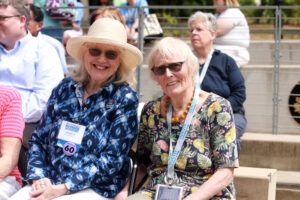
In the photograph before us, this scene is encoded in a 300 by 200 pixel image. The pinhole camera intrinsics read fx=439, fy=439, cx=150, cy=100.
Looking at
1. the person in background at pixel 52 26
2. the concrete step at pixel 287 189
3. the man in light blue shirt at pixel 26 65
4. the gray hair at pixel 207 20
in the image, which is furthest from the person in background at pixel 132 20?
the concrete step at pixel 287 189

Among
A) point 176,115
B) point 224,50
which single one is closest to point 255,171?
point 176,115

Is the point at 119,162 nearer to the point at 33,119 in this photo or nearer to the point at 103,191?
the point at 103,191

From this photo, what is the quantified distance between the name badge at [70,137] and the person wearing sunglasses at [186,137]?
481 millimetres

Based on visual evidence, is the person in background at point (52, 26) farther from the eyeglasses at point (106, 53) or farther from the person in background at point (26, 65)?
the eyeglasses at point (106, 53)

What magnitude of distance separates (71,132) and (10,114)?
48cm

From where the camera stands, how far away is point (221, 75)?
4543mm

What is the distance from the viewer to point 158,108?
302cm

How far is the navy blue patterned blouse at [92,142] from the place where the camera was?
2953mm

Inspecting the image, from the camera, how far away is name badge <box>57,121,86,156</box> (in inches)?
118

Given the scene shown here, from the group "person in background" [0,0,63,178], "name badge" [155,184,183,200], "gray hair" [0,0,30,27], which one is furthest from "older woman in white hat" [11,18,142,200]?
"gray hair" [0,0,30,27]

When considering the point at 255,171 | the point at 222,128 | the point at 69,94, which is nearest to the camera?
the point at 222,128

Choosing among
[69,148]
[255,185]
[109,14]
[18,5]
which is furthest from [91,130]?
[109,14]

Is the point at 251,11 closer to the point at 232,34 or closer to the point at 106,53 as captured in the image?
the point at 232,34

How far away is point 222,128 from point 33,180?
1.34 meters
